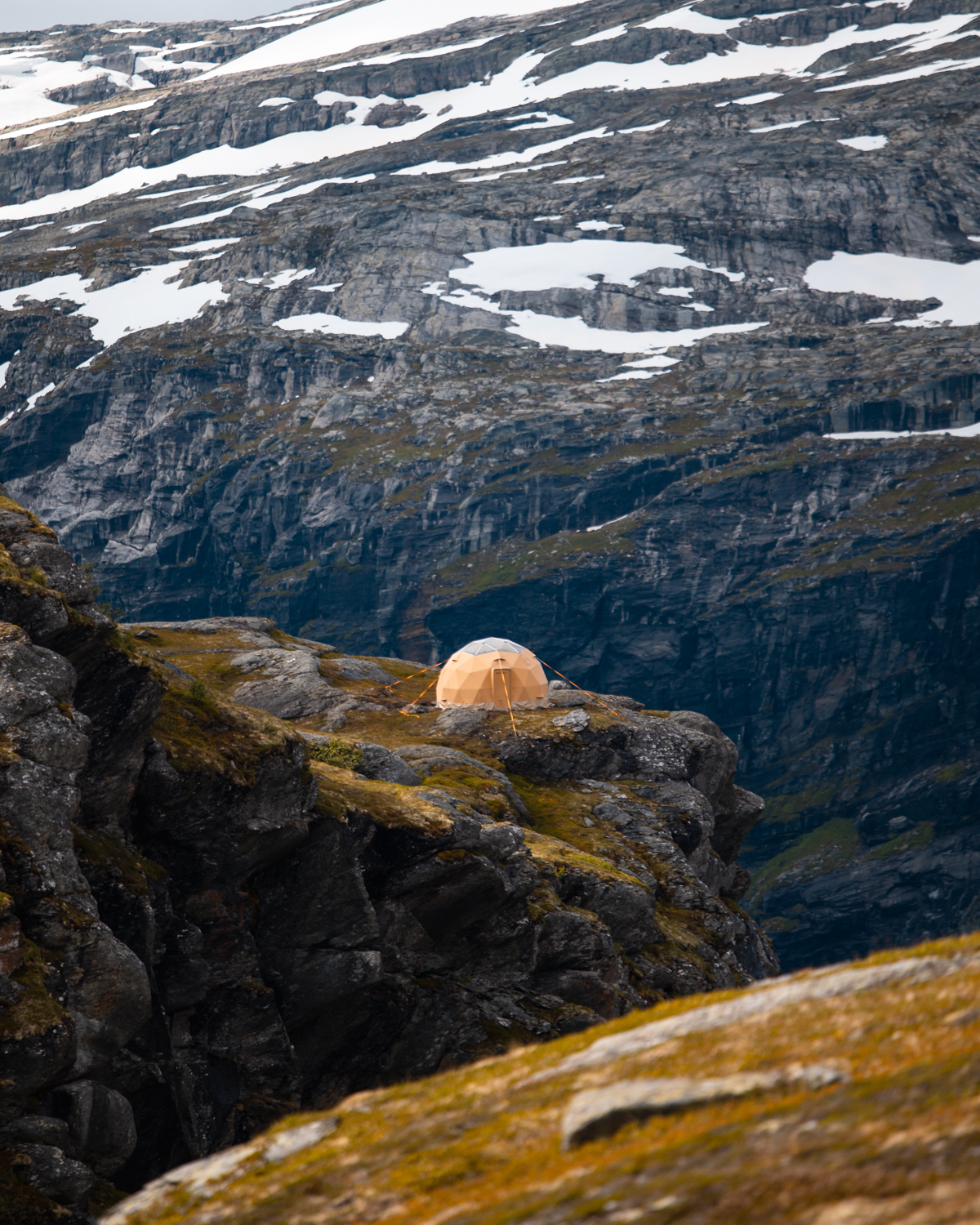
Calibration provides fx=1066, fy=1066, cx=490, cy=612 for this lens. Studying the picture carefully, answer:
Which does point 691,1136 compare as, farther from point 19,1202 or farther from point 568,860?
point 568,860

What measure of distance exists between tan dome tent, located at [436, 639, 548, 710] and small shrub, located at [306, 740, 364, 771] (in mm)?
28499

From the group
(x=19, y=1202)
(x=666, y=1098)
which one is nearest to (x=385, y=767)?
(x=19, y=1202)

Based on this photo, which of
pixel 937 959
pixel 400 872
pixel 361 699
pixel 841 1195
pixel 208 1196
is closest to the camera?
pixel 841 1195

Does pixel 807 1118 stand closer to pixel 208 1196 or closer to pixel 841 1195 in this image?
pixel 841 1195

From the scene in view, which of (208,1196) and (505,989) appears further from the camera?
(505,989)

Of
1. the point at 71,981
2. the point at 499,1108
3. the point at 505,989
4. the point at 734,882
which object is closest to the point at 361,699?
the point at 734,882

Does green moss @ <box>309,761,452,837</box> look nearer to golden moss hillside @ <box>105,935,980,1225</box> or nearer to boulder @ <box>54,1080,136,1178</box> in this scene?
boulder @ <box>54,1080,136,1178</box>

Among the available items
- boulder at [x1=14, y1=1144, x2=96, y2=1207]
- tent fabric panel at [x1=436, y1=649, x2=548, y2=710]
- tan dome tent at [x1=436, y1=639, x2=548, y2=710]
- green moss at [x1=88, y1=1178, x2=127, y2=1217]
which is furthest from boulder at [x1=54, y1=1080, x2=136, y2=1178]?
tent fabric panel at [x1=436, y1=649, x2=548, y2=710]

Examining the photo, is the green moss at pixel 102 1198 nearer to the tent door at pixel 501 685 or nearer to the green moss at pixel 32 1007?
the green moss at pixel 32 1007

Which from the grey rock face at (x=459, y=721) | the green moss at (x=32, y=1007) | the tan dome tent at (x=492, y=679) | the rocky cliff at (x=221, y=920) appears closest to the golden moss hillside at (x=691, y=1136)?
the green moss at (x=32, y=1007)

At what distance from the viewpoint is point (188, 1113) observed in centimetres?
2936

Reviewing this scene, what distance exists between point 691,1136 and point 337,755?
1525 inches

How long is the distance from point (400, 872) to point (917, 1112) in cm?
2976

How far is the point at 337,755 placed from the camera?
49.2m
